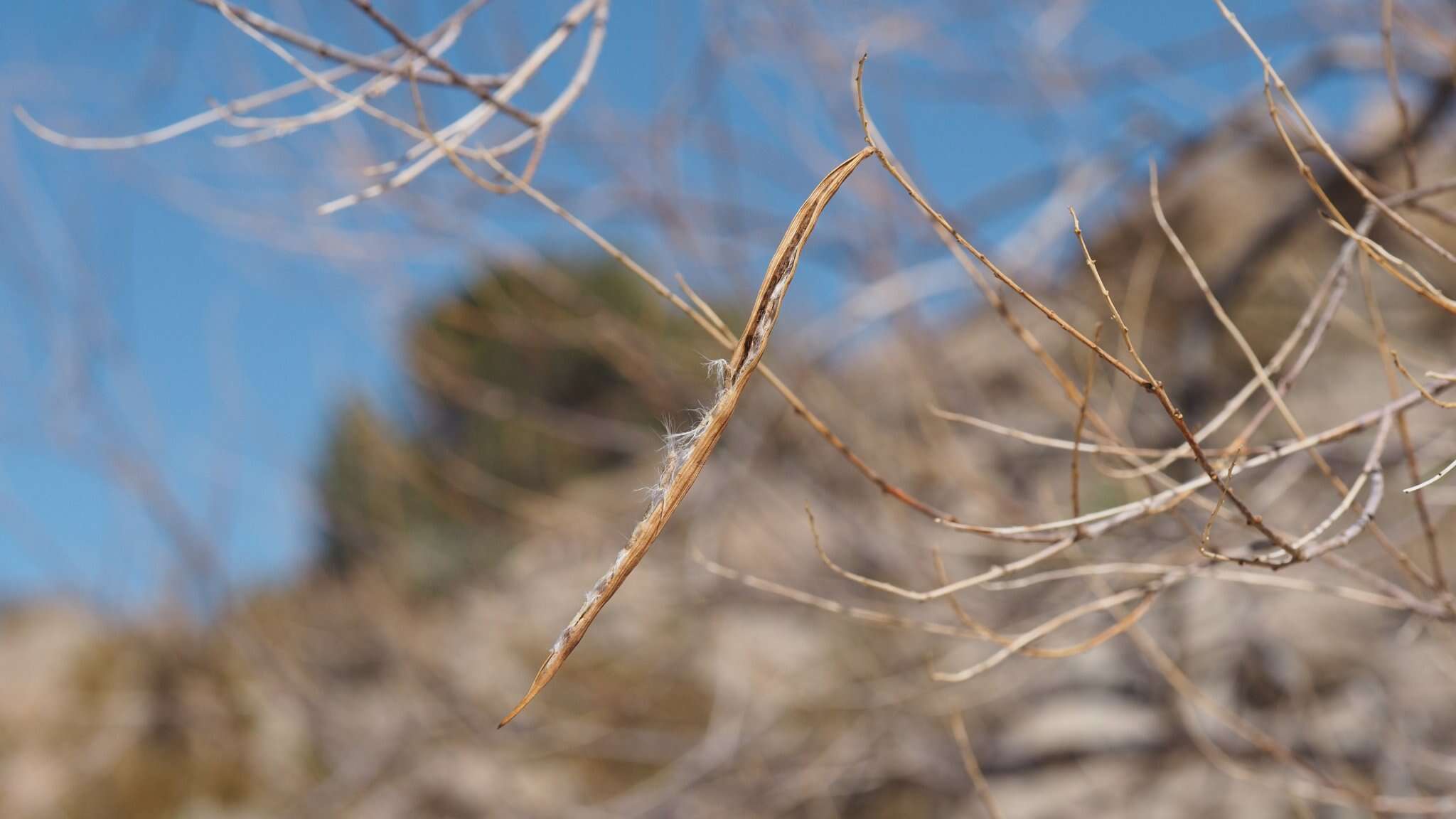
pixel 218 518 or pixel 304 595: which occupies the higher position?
pixel 218 518

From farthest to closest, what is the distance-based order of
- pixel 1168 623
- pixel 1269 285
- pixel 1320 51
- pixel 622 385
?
pixel 622 385 < pixel 1269 285 < pixel 1168 623 < pixel 1320 51

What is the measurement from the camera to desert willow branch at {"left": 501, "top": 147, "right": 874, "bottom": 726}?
485mm

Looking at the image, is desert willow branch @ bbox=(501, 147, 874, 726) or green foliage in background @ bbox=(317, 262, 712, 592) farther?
green foliage in background @ bbox=(317, 262, 712, 592)

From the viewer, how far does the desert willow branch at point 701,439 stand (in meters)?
0.48

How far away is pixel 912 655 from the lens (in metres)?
2.22

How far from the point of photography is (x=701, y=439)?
0.49 metres

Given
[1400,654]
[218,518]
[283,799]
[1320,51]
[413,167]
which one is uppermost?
[1320,51]

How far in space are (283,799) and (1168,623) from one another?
4.69 metres

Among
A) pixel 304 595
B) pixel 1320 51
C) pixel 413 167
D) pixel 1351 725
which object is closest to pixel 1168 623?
pixel 1351 725

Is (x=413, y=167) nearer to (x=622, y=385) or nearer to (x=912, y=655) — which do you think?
(x=912, y=655)

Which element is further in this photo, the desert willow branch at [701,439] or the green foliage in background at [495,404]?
the green foliage in background at [495,404]

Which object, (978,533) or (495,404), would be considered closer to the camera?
(978,533)

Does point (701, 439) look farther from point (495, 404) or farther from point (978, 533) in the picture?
point (495, 404)

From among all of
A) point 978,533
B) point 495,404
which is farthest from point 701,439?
point 495,404
